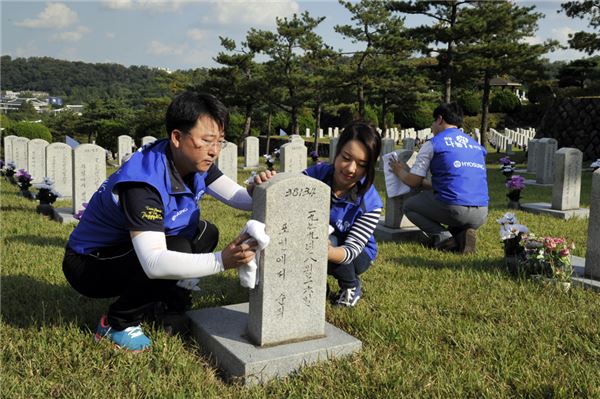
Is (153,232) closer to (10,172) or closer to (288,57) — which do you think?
(10,172)

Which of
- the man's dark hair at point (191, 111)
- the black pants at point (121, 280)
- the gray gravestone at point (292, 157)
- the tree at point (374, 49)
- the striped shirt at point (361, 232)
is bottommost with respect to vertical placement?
the black pants at point (121, 280)

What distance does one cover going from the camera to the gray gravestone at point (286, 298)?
2.70 metres

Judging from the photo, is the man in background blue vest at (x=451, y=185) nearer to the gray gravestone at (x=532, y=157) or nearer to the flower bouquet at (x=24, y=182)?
the flower bouquet at (x=24, y=182)

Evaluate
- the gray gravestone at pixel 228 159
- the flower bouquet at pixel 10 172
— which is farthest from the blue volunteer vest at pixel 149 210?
the flower bouquet at pixel 10 172

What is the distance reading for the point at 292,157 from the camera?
10664mm

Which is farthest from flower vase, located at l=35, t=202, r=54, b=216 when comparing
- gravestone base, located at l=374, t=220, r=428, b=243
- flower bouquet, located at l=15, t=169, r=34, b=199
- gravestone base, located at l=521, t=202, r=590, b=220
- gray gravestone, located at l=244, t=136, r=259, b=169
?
gray gravestone, located at l=244, t=136, r=259, b=169

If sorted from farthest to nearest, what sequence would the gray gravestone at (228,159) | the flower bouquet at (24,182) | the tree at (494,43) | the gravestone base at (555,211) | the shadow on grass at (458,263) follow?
1. the tree at (494,43)
2. the gray gravestone at (228,159)
3. the flower bouquet at (24,182)
4. the gravestone base at (555,211)
5. the shadow on grass at (458,263)

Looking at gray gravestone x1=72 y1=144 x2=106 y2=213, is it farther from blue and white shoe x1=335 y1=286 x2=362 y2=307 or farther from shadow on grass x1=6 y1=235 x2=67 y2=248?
blue and white shoe x1=335 y1=286 x2=362 y2=307

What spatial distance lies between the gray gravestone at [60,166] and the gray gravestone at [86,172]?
290 cm

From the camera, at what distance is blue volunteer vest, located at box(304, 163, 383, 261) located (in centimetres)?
349

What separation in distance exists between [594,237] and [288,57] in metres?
22.7

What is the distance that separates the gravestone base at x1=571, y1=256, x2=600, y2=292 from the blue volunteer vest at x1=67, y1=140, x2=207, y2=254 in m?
3.08

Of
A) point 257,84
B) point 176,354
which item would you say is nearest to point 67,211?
point 176,354

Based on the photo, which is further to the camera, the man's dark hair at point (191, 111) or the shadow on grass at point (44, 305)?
the shadow on grass at point (44, 305)
